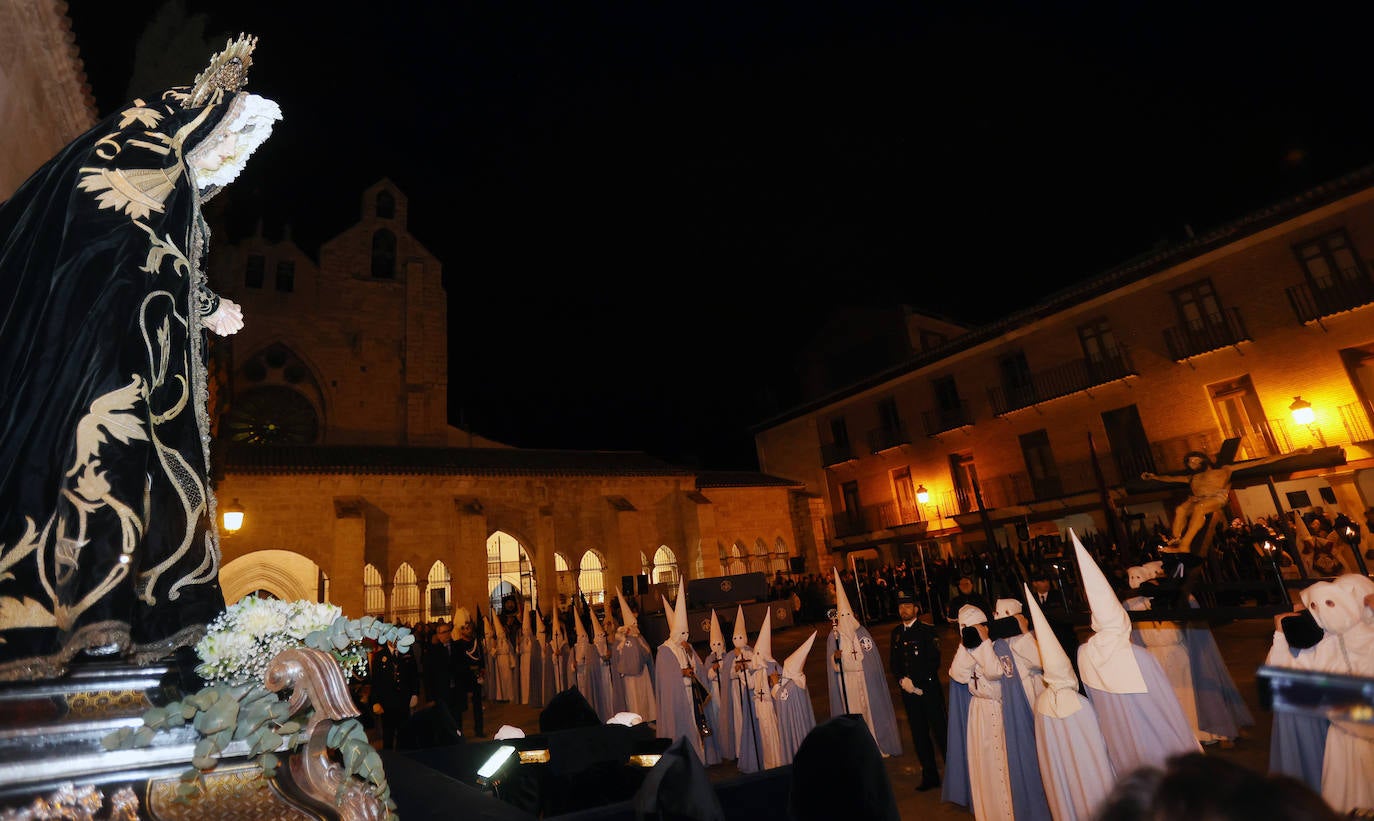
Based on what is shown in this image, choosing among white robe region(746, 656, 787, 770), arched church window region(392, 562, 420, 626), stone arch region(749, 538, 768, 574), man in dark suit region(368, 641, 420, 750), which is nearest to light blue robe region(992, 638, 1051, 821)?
white robe region(746, 656, 787, 770)

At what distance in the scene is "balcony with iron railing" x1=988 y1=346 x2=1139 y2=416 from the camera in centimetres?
2062

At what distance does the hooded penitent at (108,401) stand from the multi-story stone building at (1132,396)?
15.3 metres

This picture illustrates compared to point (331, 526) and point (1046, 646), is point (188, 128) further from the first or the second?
point (331, 526)

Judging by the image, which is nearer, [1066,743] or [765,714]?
[1066,743]

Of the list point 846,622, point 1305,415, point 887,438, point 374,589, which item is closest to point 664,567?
point 374,589

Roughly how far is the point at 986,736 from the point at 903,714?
16.5 feet

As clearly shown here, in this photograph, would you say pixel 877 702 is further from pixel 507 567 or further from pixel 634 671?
pixel 507 567

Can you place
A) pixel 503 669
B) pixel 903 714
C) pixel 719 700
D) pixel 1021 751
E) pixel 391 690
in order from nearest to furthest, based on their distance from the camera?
pixel 1021 751 → pixel 719 700 → pixel 391 690 → pixel 903 714 → pixel 503 669

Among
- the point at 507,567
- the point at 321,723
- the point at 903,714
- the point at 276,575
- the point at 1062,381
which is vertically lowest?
the point at 903,714

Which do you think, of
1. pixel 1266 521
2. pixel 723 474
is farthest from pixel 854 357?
Answer: pixel 1266 521

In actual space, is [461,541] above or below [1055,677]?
→ above

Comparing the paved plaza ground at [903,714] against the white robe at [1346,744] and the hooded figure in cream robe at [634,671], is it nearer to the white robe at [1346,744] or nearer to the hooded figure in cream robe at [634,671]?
the white robe at [1346,744]

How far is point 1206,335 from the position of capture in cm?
1877

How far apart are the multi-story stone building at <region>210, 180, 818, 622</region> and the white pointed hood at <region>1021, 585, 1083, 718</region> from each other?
16.5m
